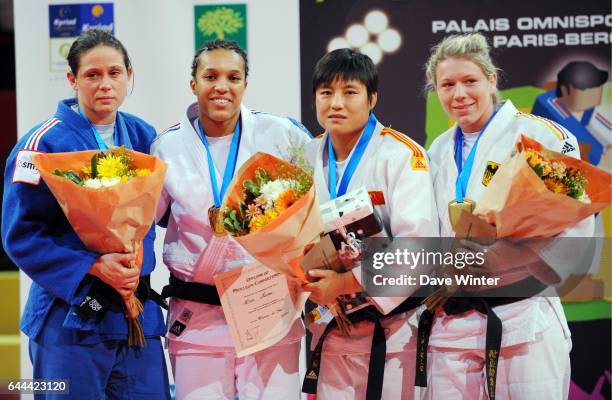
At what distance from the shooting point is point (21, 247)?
103 inches

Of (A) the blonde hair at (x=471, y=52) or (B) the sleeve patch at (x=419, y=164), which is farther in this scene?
(A) the blonde hair at (x=471, y=52)

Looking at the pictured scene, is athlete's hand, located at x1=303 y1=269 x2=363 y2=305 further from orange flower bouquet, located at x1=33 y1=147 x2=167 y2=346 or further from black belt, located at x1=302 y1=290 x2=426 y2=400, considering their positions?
orange flower bouquet, located at x1=33 y1=147 x2=167 y2=346

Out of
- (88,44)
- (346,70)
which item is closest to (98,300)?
(88,44)

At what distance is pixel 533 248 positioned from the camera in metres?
2.62

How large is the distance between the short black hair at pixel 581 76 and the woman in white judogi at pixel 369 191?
1214mm

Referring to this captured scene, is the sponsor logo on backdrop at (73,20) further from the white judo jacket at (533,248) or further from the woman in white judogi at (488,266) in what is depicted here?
the white judo jacket at (533,248)

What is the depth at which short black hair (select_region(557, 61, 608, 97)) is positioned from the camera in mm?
3510

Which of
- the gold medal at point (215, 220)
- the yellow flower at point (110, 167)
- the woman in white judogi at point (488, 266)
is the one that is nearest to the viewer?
the yellow flower at point (110, 167)

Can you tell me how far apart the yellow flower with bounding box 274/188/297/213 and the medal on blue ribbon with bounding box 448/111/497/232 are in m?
0.62

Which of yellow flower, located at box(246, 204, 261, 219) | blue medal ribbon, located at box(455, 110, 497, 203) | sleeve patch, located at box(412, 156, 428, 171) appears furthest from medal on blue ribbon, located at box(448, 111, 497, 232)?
yellow flower, located at box(246, 204, 261, 219)

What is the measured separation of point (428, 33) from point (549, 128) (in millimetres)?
1019

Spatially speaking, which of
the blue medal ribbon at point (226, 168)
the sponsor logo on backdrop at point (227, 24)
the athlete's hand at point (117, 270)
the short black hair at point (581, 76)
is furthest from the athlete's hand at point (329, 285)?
the short black hair at point (581, 76)

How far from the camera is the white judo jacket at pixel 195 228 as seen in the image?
2777 millimetres

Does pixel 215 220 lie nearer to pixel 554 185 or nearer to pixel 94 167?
pixel 94 167
